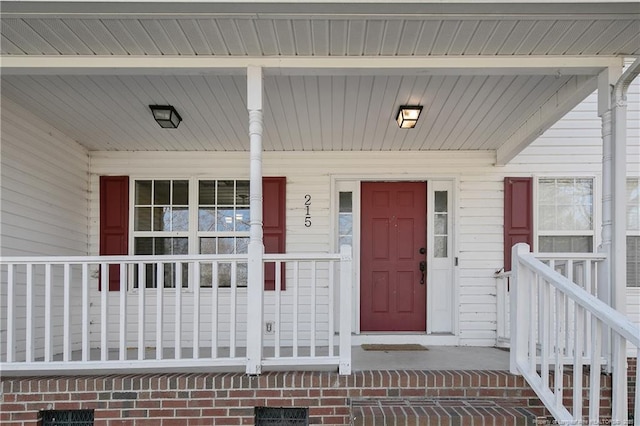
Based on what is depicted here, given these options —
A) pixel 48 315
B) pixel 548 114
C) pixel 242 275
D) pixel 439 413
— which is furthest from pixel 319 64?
pixel 242 275

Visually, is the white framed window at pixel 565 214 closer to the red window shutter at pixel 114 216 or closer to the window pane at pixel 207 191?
the window pane at pixel 207 191

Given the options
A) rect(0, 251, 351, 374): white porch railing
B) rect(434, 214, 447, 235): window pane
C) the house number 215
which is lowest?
rect(0, 251, 351, 374): white porch railing

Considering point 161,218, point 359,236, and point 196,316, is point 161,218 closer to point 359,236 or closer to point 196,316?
point 359,236

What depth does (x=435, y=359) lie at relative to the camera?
3789 mm

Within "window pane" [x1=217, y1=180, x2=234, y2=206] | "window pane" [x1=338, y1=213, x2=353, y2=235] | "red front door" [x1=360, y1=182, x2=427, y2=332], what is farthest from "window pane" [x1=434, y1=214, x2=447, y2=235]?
"window pane" [x1=217, y1=180, x2=234, y2=206]

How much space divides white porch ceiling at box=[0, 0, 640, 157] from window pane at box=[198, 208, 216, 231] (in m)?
1.22

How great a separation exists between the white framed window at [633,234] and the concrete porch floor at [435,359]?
1.68m

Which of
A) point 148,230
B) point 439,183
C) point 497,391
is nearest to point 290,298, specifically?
point 148,230

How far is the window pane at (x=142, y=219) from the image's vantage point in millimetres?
5074

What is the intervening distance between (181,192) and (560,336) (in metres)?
3.96

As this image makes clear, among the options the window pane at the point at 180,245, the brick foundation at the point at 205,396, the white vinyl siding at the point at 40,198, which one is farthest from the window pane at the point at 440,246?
the white vinyl siding at the point at 40,198

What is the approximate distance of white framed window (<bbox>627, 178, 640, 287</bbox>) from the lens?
15.6 ft

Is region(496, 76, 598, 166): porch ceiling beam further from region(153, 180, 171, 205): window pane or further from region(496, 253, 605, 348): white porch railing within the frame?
region(153, 180, 171, 205): window pane

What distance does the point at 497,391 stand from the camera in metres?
2.98
